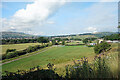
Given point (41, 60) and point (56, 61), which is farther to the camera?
point (41, 60)

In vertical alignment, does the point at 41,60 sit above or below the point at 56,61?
below

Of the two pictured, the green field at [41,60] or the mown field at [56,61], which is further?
the green field at [41,60]

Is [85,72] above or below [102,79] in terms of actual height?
above

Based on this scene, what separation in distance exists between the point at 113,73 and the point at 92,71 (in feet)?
1.85

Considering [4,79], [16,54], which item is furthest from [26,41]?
[4,79]

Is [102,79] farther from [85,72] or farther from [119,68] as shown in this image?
[119,68]

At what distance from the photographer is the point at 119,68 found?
2.50 m

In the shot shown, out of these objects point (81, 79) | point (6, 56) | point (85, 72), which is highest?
point (85, 72)

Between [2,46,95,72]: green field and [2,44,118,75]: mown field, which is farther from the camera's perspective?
[2,46,95,72]: green field

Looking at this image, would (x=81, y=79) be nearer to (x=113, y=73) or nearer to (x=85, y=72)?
(x=85, y=72)

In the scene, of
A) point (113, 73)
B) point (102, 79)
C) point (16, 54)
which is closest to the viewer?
point (102, 79)

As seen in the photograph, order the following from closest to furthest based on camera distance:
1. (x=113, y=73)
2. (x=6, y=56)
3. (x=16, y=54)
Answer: (x=113, y=73), (x=6, y=56), (x=16, y=54)

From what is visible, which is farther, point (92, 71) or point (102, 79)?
point (92, 71)

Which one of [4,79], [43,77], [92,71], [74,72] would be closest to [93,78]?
[92,71]
